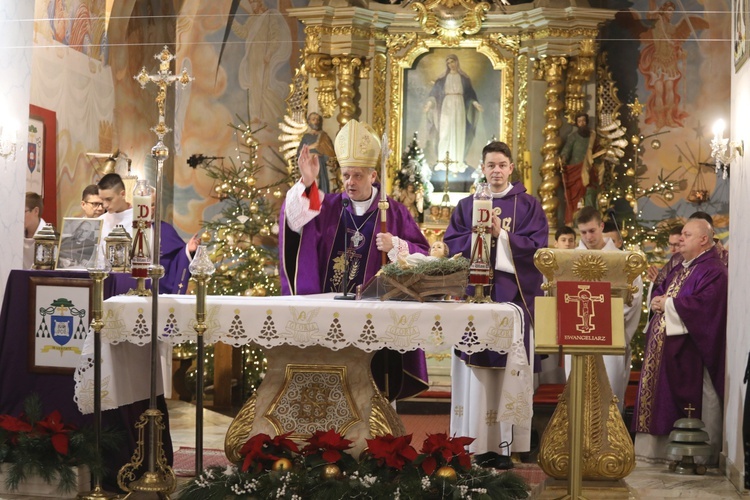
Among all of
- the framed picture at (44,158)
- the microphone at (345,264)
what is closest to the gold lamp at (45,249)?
the microphone at (345,264)

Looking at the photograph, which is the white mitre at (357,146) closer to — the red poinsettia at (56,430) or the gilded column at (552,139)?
the red poinsettia at (56,430)

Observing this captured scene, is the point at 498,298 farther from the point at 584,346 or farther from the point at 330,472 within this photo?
the point at 330,472

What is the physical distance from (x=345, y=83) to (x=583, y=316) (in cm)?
701

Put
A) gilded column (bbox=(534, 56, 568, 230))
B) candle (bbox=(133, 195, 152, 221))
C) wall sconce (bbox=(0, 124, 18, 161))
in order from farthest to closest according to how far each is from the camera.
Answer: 1. gilded column (bbox=(534, 56, 568, 230))
2. wall sconce (bbox=(0, 124, 18, 161))
3. candle (bbox=(133, 195, 152, 221))

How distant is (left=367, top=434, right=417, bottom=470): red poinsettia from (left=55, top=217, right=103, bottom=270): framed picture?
214 centimetres

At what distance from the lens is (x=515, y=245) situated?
721cm

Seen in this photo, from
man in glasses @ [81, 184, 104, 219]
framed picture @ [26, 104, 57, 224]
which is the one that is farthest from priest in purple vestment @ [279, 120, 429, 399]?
framed picture @ [26, 104, 57, 224]

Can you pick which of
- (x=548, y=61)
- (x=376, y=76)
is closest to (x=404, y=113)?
(x=376, y=76)

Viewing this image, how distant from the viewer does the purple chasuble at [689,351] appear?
7766 mm

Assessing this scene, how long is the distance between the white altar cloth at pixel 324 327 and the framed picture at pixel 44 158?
443 centimetres

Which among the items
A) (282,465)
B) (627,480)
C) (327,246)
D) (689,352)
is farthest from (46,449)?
(689,352)

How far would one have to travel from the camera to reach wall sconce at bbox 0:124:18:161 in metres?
7.57

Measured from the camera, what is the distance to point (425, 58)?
12.4 metres

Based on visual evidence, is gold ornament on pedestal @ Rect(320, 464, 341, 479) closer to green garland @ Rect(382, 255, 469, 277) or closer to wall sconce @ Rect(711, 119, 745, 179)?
green garland @ Rect(382, 255, 469, 277)
